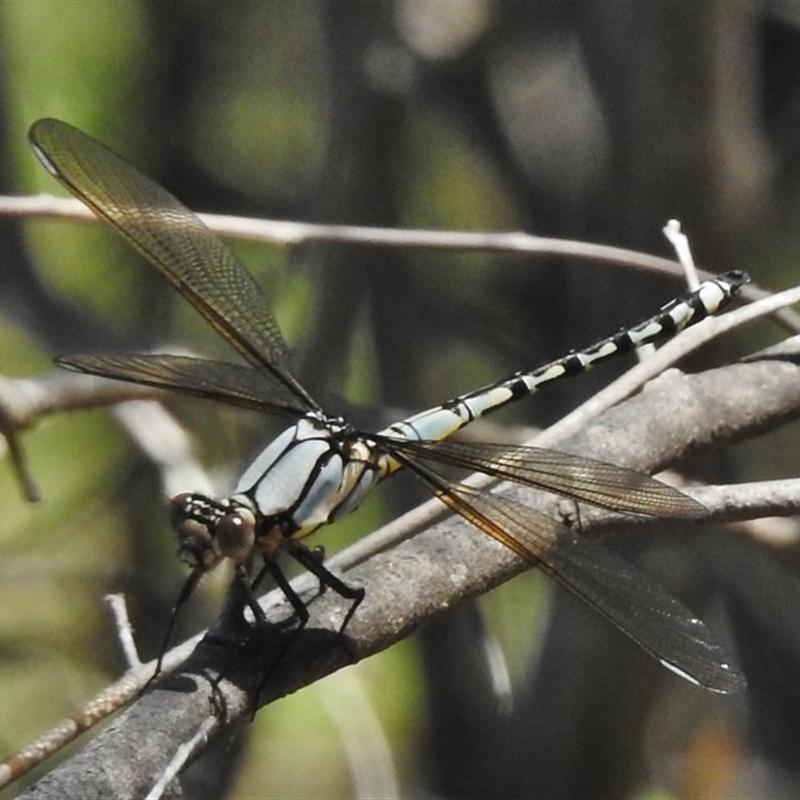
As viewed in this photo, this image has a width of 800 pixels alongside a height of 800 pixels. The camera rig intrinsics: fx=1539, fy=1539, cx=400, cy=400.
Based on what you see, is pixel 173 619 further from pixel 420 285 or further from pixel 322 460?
pixel 420 285

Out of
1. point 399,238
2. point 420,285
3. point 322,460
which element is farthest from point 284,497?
point 420,285

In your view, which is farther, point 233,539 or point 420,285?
point 420,285

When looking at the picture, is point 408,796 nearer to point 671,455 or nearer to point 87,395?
point 87,395

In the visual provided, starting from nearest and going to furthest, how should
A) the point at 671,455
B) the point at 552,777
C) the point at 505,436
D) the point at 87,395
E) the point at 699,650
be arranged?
1. the point at 699,650
2. the point at 671,455
3. the point at 87,395
4. the point at 505,436
5. the point at 552,777

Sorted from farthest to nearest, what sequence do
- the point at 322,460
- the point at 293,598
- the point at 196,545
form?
the point at 322,460
the point at 196,545
the point at 293,598

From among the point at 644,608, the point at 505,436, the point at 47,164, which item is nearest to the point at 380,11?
the point at 505,436

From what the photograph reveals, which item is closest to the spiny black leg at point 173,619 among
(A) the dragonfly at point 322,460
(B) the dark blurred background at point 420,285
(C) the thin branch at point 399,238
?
(A) the dragonfly at point 322,460
